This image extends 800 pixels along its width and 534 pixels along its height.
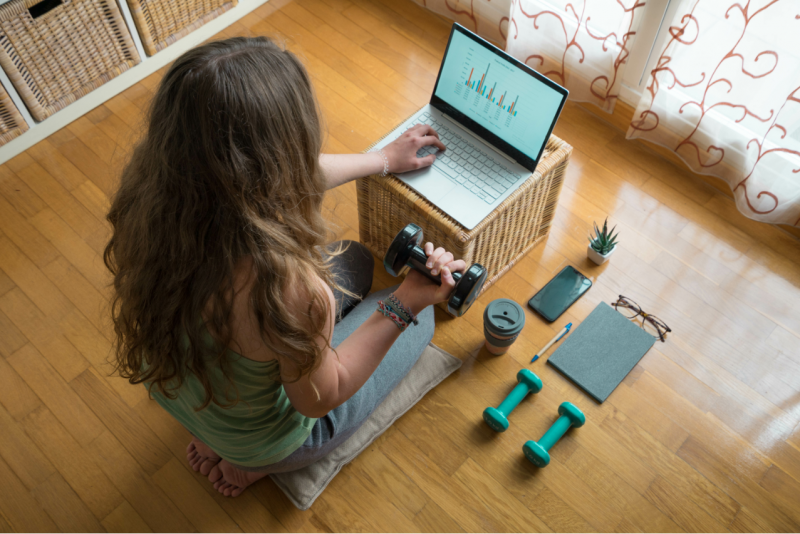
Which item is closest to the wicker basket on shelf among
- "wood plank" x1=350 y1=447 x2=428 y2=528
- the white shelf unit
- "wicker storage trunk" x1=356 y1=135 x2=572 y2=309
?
the white shelf unit

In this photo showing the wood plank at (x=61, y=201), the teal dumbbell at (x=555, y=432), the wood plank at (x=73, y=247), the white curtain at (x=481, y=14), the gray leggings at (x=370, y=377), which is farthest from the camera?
the white curtain at (x=481, y=14)

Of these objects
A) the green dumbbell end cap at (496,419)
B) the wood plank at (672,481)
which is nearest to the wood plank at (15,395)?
the green dumbbell end cap at (496,419)

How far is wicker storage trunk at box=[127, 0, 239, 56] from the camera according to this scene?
212cm

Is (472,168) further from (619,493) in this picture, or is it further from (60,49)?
(60,49)

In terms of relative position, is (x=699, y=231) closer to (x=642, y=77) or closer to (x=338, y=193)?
(x=642, y=77)

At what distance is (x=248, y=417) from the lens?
Answer: 1161mm

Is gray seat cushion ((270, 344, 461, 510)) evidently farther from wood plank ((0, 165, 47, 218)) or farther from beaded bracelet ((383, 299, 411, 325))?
wood plank ((0, 165, 47, 218))

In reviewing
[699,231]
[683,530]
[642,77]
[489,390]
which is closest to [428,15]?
[642,77]

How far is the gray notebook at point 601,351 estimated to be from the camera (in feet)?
5.28

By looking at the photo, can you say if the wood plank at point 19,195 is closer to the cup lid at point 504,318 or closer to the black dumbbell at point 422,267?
the black dumbbell at point 422,267

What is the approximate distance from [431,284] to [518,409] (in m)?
0.56

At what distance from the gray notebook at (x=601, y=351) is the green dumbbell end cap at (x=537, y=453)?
244 mm

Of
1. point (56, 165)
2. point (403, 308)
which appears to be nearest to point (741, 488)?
point (403, 308)

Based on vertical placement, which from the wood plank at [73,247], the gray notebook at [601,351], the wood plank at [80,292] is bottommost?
the wood plank at [80,292]
